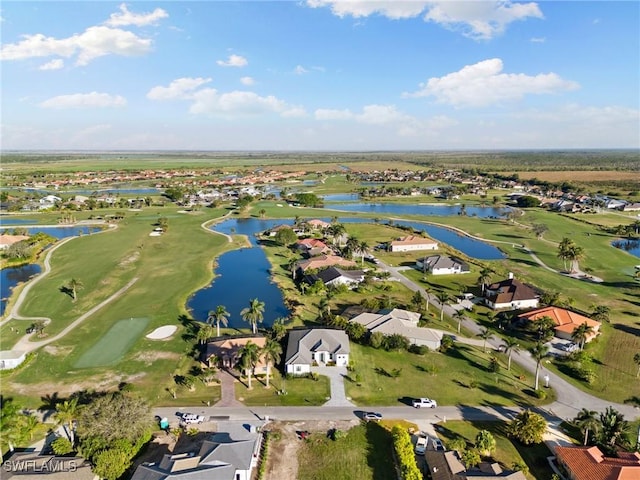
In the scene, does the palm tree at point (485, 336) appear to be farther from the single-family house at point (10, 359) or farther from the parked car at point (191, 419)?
the single-family house at point (10, 359)

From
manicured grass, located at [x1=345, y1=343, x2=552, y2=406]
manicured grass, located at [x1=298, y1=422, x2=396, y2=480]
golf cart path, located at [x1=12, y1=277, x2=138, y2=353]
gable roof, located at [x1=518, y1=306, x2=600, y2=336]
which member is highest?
gable roof, located at [x1=518, y1=306, x2=600, y2=336]

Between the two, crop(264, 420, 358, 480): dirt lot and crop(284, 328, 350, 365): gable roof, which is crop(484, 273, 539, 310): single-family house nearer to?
crop(284, 328, 350, 365): gable roof

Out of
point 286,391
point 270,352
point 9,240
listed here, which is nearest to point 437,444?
point 286,391

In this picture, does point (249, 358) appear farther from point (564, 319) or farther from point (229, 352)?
point (564, 319)

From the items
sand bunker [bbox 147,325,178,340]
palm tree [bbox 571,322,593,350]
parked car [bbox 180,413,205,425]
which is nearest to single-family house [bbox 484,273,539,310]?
palm tree [bbox 571,322,593,350]

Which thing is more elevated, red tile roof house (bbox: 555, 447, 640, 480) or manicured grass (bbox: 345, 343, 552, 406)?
red tile roof house (bbox: 555, 447, 640, 480)

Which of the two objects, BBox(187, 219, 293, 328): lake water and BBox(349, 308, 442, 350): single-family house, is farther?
BBox(187, 219, 293, 328): lake water

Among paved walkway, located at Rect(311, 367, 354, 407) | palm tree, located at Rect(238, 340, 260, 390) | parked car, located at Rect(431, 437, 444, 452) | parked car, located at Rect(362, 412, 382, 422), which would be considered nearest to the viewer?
parked car, located at Rect(431, 437, 444, 452)
